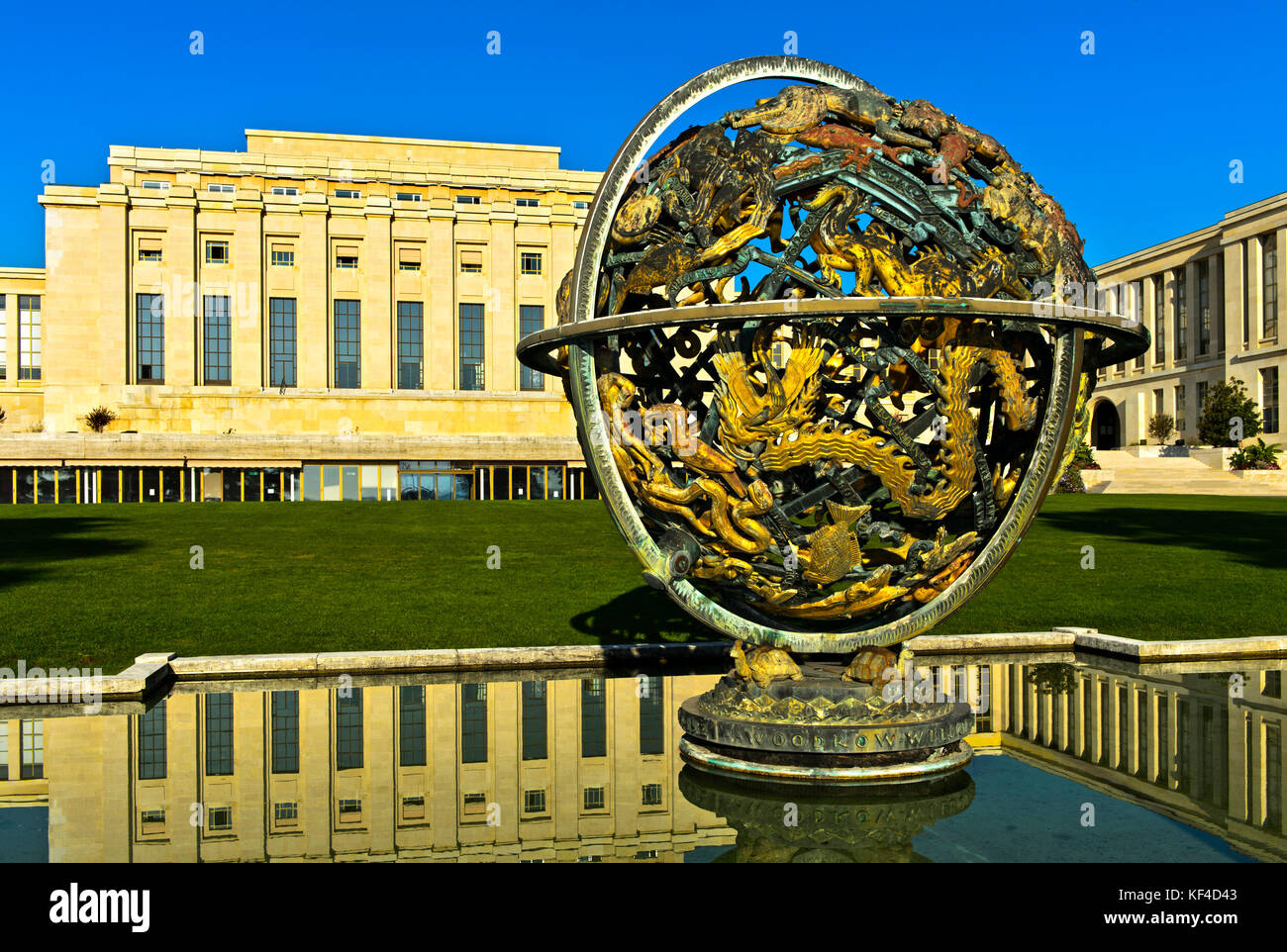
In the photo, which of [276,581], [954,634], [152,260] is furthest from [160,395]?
[954,634]

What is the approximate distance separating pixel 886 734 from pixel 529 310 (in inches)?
2595

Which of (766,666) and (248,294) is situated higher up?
(248,294)

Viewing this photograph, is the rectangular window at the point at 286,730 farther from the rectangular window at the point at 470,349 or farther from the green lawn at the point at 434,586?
the rectangular window at the point at 470,349

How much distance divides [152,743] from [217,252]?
6501cm

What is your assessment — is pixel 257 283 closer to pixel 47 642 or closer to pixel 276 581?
pixel 276 581

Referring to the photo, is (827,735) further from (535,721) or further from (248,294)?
(248,294)

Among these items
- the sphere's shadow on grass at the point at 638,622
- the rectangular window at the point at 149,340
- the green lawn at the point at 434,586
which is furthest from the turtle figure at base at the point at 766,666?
the rectangular window at the point at 149,340

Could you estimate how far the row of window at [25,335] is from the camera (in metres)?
79.0

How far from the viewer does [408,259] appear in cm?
7088

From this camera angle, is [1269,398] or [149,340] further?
[1269,398]

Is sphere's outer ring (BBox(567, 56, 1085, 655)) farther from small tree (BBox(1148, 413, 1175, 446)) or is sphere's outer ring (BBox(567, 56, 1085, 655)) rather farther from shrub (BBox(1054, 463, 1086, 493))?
small tree (BBox(1148, 413, 1175, 446))

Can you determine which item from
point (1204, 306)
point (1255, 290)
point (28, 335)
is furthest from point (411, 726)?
point (1204, 306)

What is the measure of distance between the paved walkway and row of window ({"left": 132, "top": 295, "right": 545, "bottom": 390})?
33.1m

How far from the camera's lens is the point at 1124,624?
15.2 metres
